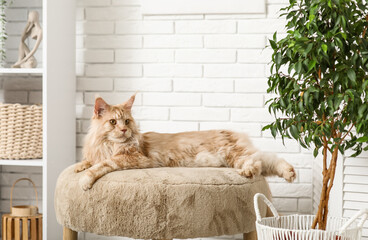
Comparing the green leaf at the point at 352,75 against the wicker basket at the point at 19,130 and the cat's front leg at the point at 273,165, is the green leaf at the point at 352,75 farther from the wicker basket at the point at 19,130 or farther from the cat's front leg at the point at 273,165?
the wicker basket at the point at 19,130

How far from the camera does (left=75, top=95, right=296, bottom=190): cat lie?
2020mm

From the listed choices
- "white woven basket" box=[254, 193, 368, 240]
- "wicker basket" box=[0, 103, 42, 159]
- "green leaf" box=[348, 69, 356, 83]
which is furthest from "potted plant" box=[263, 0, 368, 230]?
"wicker basket" box=[0, 103, 42, 159]

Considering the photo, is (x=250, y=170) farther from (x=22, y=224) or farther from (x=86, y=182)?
(x=22, y=224)

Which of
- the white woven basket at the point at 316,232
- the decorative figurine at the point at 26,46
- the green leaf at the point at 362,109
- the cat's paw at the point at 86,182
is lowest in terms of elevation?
the white woven basket at the point at 316,232

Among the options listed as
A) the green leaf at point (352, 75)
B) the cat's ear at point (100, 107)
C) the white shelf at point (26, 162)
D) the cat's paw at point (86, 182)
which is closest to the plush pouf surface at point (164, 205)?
the cat's paw at point (86, 182)

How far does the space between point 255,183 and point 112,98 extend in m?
1.02

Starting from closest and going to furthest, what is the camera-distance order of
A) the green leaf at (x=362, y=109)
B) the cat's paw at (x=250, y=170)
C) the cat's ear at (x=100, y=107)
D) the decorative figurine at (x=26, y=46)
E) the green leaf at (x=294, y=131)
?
the green leaf at (x=362, y=109)
the green leaf at (x=294, y=131)
the cat's paw at (x=250, y=170)
the cat's ear at (x=100, y=107)
the decorative figurine at (x=26, y=46)

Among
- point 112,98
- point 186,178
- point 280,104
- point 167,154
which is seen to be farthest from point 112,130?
point 280,104

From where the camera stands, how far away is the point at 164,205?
1.82 m

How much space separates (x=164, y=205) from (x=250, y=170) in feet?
1.26

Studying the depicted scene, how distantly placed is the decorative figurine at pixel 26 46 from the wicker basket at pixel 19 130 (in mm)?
224

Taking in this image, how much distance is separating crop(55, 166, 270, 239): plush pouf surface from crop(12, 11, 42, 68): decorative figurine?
843 millimetres

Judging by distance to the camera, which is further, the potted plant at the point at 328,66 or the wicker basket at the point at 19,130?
the wicker basket at the point at 19,130

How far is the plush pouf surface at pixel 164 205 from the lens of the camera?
5.97 ft
